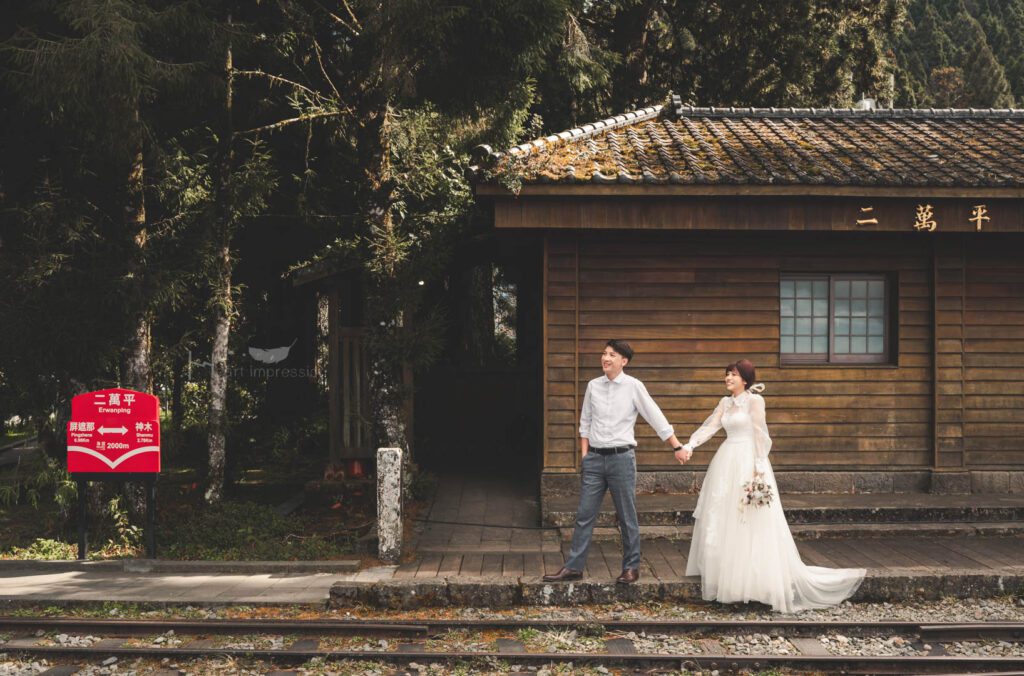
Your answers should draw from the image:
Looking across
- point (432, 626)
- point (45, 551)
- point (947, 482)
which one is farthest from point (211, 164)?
point (947, 482)

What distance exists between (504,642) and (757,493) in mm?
2408

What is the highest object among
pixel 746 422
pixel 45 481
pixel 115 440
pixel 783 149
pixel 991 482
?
pixel 783 149

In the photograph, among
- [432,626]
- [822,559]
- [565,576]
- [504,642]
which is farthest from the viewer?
[822,559]

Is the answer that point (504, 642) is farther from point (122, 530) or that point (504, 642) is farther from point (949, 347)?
point (949, 347)

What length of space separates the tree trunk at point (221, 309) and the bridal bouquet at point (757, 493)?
627 centimetres

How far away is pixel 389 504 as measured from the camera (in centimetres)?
812

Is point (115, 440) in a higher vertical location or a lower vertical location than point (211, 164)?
lower

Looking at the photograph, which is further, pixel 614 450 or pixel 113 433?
pixel 113 433

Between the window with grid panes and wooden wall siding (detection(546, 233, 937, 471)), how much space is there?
7.5 inches

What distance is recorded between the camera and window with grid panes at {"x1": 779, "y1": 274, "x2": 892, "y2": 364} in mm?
10523

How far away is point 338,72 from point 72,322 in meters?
4.75

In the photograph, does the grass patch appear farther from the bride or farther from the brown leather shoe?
the bride

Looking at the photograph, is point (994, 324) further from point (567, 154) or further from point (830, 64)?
point (830, 64)

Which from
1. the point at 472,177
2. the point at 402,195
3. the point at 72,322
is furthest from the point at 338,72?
the point at 72,322
